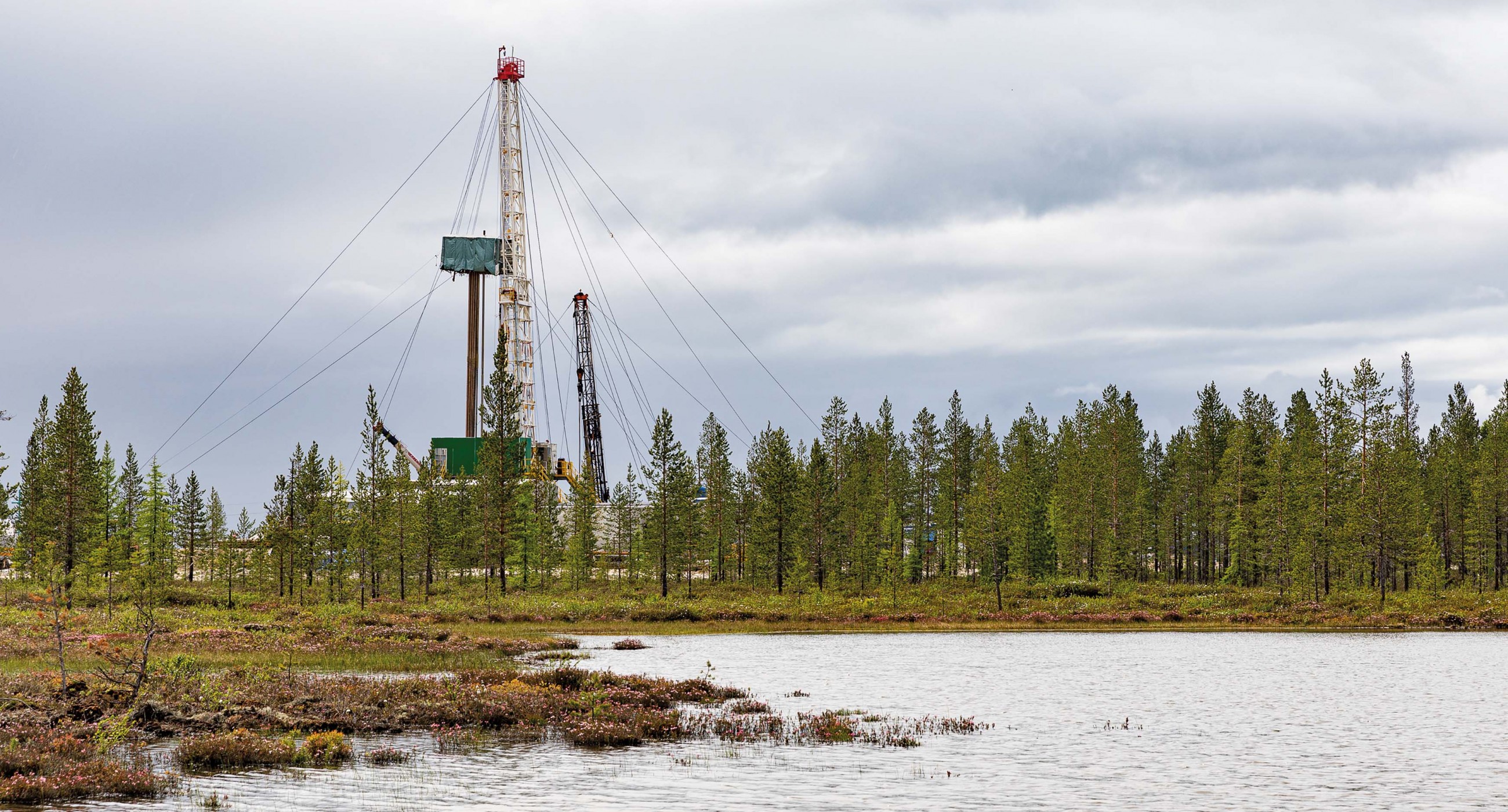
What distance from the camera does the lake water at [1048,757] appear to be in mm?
16609

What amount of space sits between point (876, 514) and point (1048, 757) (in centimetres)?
7695

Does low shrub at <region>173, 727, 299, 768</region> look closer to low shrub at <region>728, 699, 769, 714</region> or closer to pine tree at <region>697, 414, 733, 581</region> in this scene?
low shrub at <region>728, 699, 769, 714</region>

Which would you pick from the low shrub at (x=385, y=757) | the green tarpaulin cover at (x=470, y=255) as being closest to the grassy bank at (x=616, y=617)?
the low shrub at (x=385, y=757)

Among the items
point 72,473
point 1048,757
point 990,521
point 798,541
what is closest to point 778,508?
point 798,541

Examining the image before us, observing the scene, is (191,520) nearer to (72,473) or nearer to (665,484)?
(72,473)

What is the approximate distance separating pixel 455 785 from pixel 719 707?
1091 centimetres

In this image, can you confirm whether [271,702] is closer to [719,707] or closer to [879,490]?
[719,707]

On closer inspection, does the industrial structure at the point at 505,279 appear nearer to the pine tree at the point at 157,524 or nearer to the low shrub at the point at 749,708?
the pine tree at the point at 157,524

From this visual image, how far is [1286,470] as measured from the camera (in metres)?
88.4

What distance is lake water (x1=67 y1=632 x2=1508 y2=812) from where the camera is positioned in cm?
1661

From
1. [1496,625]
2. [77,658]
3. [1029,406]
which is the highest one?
[1029,406]

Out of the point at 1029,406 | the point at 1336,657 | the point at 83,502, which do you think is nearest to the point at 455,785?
the point at 1336,657

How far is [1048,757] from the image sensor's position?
20.6m

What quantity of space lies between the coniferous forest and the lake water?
41791mm
